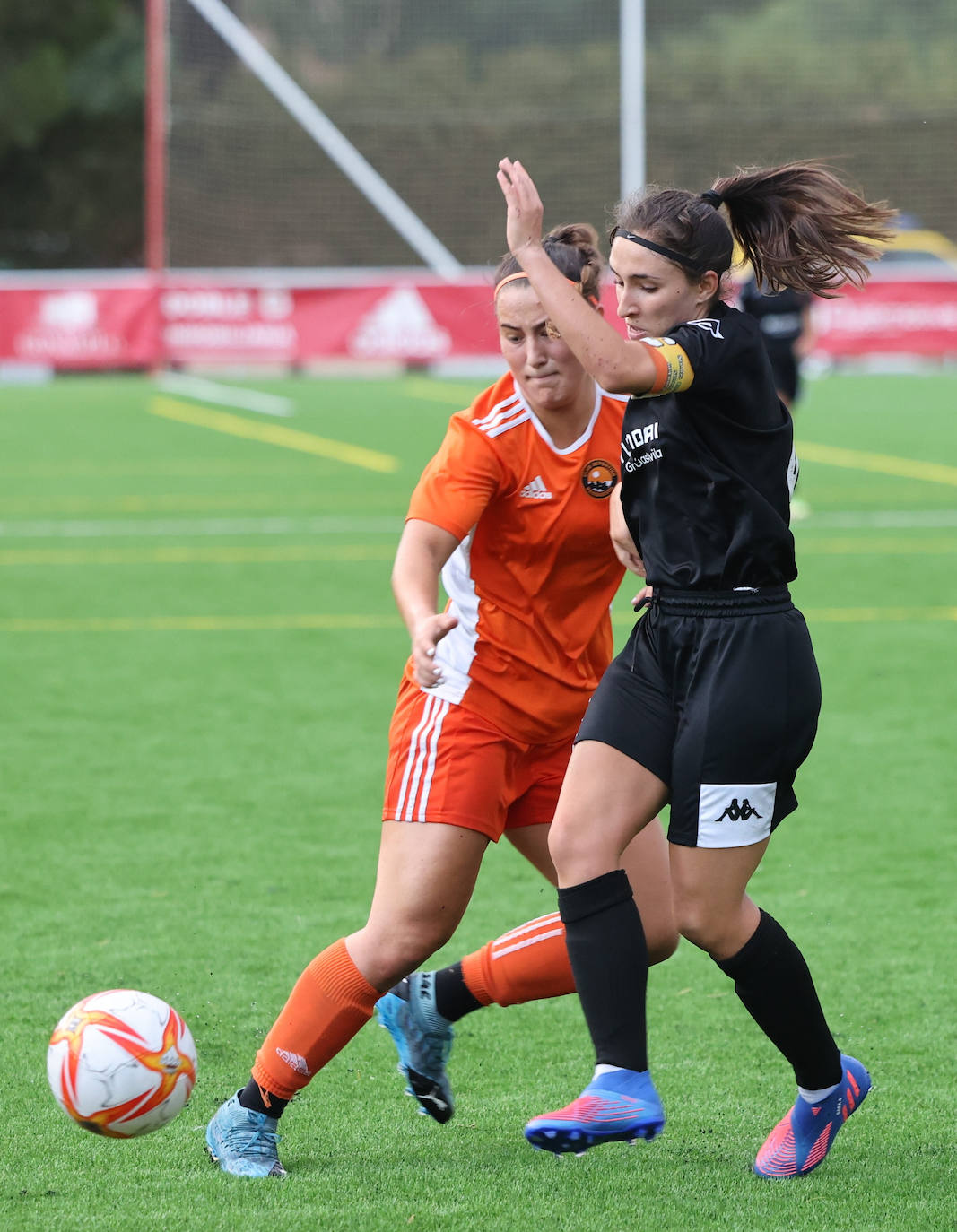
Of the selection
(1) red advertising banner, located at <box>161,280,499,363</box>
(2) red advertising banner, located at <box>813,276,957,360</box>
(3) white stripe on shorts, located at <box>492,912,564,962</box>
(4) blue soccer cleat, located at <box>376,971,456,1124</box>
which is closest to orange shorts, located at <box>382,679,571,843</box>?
(3) white stripe on shorts, located at <box>492,912,564,962</box>

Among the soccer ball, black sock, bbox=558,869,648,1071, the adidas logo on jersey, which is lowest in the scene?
the soccer ball

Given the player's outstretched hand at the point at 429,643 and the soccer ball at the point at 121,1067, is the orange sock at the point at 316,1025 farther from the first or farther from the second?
the player's outstretched hand at the point at 429,643

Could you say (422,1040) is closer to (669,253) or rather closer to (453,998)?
(453,998)

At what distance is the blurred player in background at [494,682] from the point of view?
3.93m

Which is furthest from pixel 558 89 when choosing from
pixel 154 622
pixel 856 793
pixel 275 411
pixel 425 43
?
pixel 856 793

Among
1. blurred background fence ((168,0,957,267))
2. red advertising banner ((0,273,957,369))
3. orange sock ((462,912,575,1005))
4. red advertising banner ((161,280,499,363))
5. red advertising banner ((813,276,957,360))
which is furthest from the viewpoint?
red advertising banner ((813,276,957,360))

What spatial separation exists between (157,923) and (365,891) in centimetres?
71

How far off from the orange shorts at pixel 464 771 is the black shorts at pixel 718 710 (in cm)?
34

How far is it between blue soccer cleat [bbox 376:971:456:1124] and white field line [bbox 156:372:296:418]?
21.4 metres

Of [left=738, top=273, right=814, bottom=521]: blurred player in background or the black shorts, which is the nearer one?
the black shorts

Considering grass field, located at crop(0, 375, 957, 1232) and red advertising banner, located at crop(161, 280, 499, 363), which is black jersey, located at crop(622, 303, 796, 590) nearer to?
grass field, located at crop(0, 375, 957, 1232)

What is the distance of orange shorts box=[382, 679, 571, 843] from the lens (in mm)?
3969

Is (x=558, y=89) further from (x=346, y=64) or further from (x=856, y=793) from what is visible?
(x=856, y=793)

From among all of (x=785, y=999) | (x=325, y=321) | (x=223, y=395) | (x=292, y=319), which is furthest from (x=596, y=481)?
(x=223, y=395)
